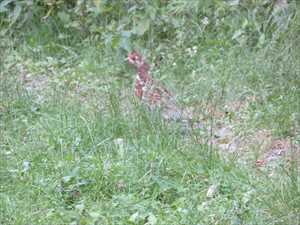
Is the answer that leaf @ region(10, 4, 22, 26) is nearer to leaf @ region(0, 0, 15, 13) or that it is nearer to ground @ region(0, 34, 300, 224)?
leaf @ region(0, 0, 15, 13)

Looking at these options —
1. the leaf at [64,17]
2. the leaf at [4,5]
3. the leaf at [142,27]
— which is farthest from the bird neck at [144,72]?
the leaf at [4,5]

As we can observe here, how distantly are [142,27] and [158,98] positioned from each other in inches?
60.5

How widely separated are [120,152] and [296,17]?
179cm

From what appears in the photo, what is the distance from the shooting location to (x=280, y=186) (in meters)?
3.89

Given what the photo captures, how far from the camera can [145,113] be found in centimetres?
480

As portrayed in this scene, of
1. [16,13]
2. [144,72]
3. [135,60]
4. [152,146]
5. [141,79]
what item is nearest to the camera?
[152,146]

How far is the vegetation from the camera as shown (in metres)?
4.00

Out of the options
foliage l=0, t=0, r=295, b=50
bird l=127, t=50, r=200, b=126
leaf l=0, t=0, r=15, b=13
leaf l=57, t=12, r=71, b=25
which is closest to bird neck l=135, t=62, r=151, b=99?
bird l=127, t=50, r=200, b=126

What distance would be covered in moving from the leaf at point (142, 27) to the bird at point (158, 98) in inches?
33.1

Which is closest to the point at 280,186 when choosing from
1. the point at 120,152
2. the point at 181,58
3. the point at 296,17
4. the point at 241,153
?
the point at 241,153

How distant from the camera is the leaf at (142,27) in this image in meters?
6.42

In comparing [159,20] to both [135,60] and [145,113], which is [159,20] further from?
[145,113]

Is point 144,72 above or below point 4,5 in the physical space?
below

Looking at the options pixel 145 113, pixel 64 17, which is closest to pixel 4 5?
pixel 64 17
